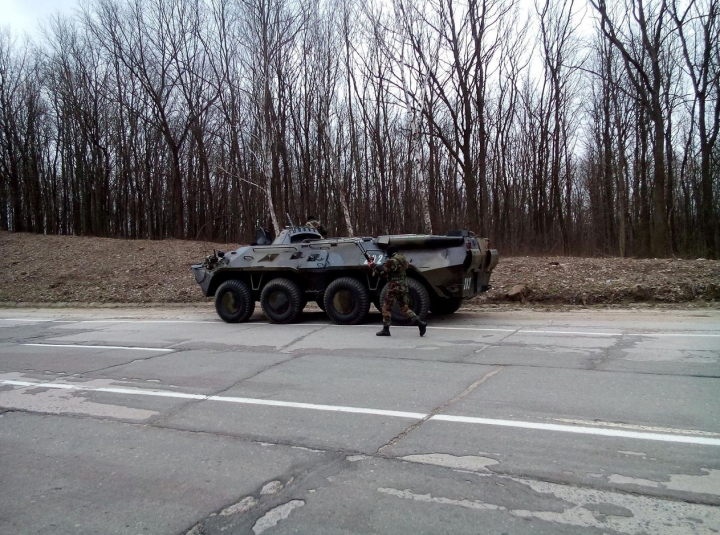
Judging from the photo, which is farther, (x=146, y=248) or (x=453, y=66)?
(x=146, y=248)

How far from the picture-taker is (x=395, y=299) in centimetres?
1018

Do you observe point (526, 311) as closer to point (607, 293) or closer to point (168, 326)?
point (607, 293)

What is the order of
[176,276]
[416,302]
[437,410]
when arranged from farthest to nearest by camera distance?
[176,276] → [416,302] → [437,410]

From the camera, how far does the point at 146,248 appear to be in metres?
26.1

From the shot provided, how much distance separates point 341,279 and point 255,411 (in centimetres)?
633

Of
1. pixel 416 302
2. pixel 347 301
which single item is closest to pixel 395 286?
pixel 416 302

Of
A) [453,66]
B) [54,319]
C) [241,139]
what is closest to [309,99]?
[241,139]

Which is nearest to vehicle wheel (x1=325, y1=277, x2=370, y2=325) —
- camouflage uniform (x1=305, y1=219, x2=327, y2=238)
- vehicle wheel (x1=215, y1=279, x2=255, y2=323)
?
vehicle wheel (x1=215, y1=279, x2=255, y2=323)

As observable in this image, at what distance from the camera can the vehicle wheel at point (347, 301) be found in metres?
11.6

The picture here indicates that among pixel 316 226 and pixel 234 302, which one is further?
pixel 316 226

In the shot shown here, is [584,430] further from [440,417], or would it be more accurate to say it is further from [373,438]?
[373,438]

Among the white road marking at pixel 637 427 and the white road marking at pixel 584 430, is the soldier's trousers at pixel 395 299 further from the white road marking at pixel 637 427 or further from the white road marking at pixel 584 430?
the white road marking at pixel 637 427

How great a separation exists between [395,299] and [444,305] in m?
2.77

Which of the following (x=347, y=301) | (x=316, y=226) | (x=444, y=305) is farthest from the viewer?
(x=316, y=226)
